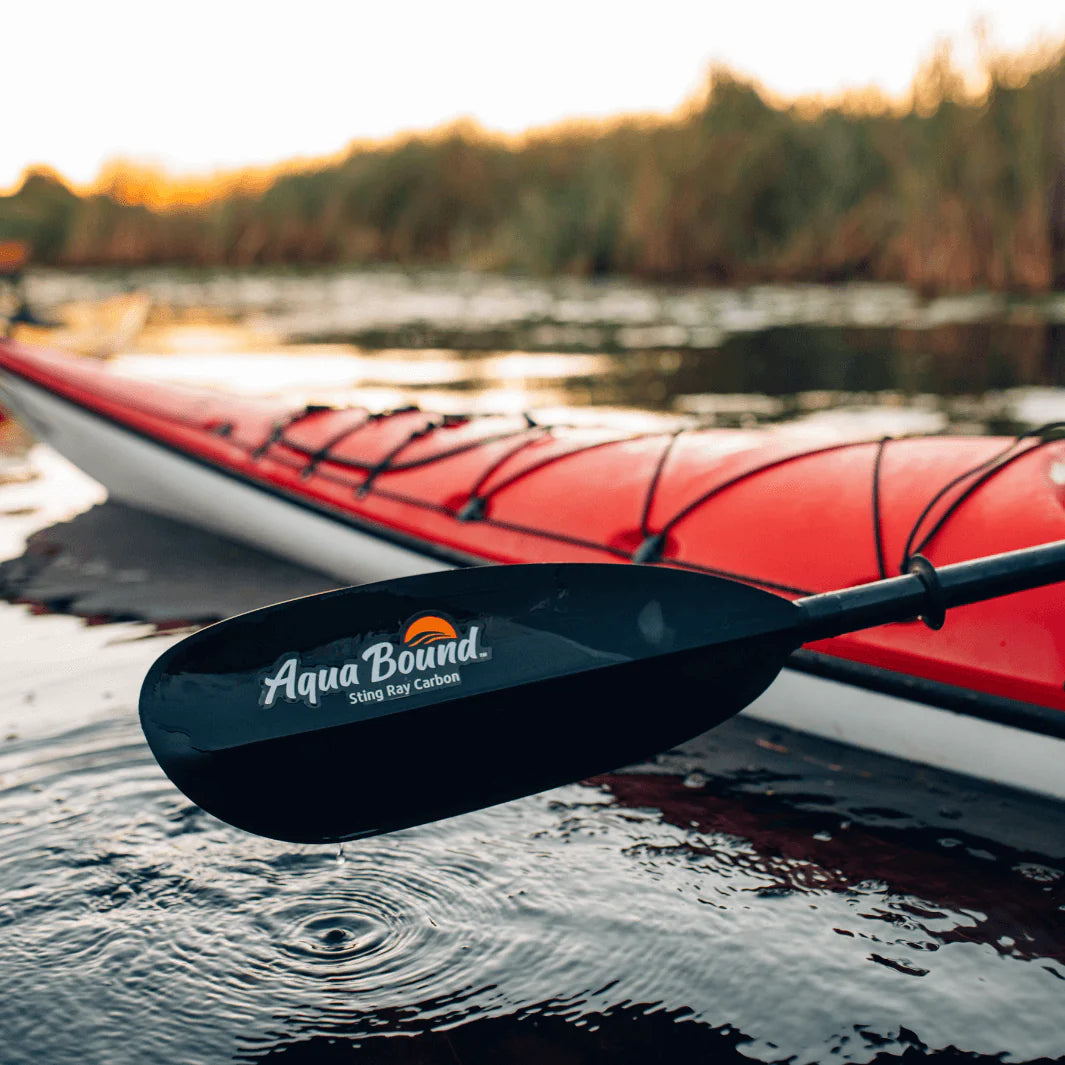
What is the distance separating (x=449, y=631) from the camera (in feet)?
6.80

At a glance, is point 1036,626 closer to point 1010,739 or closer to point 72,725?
point 1010,739

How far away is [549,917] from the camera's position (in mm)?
2068

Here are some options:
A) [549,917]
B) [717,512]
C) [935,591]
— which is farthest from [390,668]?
[717,512]

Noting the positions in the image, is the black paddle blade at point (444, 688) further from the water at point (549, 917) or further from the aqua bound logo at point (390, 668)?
the water at point (549, 917)

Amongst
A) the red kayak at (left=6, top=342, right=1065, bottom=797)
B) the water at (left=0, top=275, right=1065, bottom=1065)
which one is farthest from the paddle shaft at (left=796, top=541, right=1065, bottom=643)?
the water at (left=0, top=275, right=1065, bottom=1065)

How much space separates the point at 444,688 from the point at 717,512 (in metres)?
1.17

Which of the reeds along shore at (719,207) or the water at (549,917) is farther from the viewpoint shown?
the reeds along shore at (719,207)

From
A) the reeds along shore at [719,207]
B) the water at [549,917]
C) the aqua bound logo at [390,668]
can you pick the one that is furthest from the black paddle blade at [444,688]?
the reeds along shore at [719,207]

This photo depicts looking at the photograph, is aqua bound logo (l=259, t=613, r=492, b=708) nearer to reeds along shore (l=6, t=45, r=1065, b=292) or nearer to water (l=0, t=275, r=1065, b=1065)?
water (l=0, t=275, r=1065, b=1065)

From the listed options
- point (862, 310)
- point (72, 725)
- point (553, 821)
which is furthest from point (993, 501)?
point (862, 310)

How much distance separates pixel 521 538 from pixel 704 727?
1154 millimetres

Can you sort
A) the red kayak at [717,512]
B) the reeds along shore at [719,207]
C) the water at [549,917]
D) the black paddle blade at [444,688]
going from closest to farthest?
the water at [549,917] < the black paddle blade at [444,688] < the red kayak at [717,512] < the reeds along shore at [719,207]

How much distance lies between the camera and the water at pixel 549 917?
70.1 inches

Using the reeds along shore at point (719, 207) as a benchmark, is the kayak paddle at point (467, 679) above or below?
below
